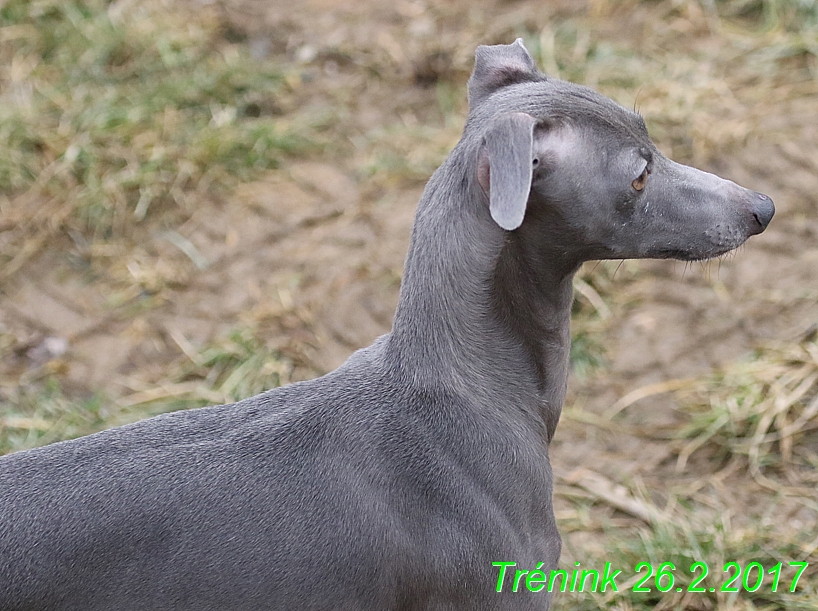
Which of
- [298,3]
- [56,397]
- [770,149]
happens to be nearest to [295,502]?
[56,397]

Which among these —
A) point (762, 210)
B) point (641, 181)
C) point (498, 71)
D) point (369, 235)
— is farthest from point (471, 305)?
point (369, 235)

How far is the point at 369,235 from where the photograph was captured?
199 inches

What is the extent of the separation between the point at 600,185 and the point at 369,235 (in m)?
2.65

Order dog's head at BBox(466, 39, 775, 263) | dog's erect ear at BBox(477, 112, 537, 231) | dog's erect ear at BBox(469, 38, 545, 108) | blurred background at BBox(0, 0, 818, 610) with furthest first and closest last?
blurred background at BBox(0, 0, 818, 610)
dog's erect ear at BBox(469, 38, 545, 108)
dog's head at BBox(466, 39, 775, 263)
dog's erect ear at BBox(477, 112, 537, 231)

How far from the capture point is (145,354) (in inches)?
184

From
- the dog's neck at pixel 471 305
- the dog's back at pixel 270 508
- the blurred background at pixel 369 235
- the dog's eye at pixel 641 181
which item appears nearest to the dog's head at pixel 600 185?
the dog's eye at pixel 641 181

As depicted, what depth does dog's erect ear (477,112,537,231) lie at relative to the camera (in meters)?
2.16

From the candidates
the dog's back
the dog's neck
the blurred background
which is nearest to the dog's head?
the dog's neck

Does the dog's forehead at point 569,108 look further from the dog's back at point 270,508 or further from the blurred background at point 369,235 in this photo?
the blurred background at point 369,235

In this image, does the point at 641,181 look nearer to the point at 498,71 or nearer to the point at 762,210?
the point at 762,210

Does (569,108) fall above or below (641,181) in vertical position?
above

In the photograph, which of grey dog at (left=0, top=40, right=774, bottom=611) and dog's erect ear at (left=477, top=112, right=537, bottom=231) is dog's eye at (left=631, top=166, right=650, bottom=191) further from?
dog's erect ear at (left=477, top=112, right=537, bottom=231)

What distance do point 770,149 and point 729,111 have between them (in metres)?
0.45

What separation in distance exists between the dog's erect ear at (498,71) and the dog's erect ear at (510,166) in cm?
50
